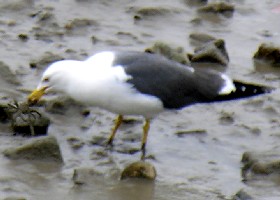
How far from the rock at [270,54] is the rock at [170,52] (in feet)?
2.73

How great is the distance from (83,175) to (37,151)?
0.44 meters

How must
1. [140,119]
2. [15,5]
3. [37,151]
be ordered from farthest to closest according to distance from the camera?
[15,5] → [140,119] → [37,151]

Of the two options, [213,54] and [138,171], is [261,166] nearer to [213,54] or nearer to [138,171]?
[138,171]

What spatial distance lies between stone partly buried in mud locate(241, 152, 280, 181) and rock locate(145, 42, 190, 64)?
6.25 feet

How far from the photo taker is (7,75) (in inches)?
330

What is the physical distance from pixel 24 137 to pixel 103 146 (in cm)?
62

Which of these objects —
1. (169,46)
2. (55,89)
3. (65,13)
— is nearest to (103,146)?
(55,89)

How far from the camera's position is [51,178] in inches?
272

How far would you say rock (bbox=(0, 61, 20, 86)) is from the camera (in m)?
8.36

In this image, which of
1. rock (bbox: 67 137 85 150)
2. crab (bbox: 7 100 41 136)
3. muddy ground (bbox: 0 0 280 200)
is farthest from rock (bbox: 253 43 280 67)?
crab (bbox: 7 100 41 136)

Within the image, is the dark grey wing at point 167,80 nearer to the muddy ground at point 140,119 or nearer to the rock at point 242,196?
the muddy ground at point 140,119

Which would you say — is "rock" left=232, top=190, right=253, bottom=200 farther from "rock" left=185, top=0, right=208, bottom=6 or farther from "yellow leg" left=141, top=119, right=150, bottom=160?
"rock" left=185, top=0, right=208, bottom=6

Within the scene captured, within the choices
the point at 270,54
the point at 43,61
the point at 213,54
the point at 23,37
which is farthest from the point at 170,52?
the point at 23,37

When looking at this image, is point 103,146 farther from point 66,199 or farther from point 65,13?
point 65,13
